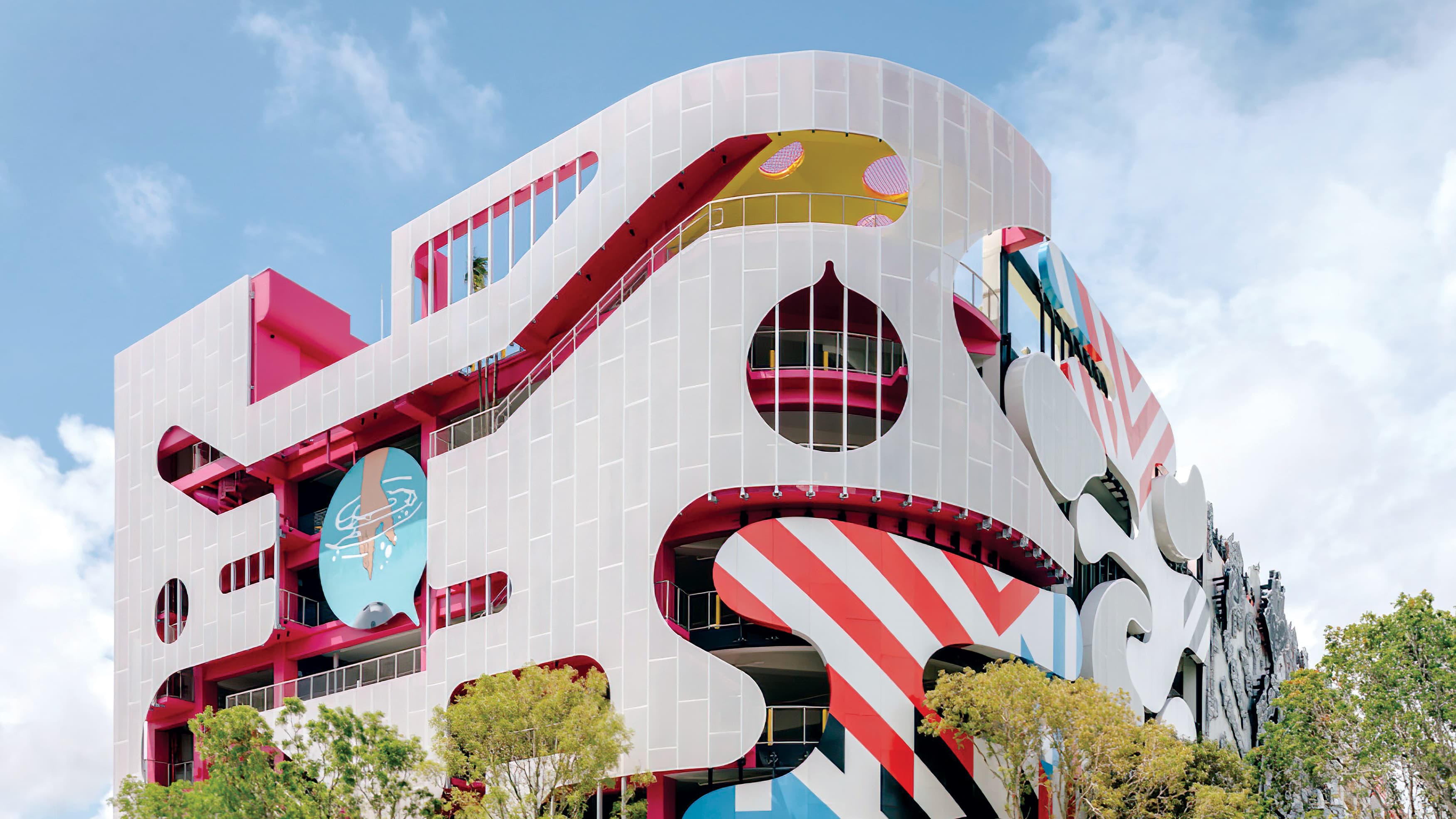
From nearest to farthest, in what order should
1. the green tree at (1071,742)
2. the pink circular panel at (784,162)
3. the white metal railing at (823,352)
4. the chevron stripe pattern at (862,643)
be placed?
the green tree at (1071,742) < the chevron stripe pattern at (862,643) < the white metal railing at (823,352) < the pink circular panel at (784,162)

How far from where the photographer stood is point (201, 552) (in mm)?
51000

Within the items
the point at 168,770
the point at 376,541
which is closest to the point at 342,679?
the point at 376,541

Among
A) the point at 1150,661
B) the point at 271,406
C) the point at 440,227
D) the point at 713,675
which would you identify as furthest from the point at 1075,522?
the point at 271,406

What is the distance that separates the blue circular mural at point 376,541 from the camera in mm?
45250

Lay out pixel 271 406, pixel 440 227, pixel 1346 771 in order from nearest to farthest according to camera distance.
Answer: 1. pixel 1346 771
2. pixel 440 227
3. pixel 271 406

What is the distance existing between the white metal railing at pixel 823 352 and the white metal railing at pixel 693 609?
6.11 m

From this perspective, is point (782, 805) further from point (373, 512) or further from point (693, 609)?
point (373, 512)

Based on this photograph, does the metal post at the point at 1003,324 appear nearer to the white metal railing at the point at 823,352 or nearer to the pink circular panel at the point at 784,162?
the white metal railing at the point at 823,352

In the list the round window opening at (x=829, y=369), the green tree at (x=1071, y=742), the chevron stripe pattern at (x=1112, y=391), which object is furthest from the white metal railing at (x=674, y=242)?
the green tree at (x=1071, y=742)

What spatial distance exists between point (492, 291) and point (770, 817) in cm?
1756

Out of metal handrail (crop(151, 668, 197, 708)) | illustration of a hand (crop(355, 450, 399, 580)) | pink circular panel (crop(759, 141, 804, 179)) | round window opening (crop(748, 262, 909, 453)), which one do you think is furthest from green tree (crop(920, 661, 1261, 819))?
metal handrail (crop(151, 668, 197, 708))

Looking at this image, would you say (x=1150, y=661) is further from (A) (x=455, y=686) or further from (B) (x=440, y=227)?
(B) (x=440, y=227)

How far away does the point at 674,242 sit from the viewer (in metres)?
40.4

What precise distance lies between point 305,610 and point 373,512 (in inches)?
191
